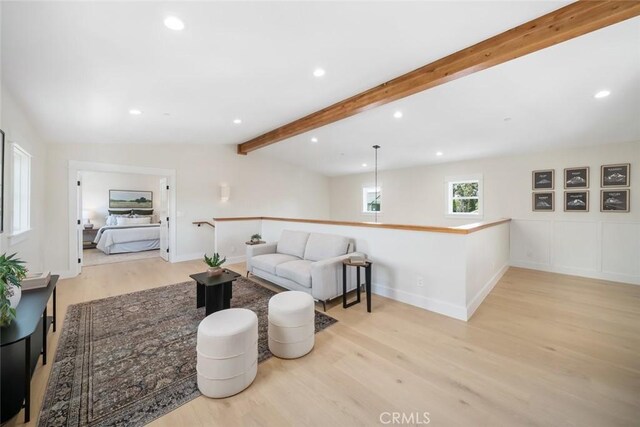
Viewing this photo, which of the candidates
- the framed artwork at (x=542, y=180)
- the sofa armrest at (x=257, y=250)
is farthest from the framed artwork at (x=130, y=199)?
the framed artwork at (x=542, y=180)

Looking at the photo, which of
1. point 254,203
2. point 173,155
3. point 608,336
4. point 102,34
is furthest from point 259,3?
point 254,203

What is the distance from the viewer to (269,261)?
151 inches

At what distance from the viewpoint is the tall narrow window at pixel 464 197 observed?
5.74m

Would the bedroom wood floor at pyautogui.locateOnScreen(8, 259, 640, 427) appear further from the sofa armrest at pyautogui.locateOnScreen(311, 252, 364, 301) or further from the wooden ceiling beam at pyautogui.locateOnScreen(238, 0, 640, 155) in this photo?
the wooden ceiling beam at pyautogui.locateOnScreen(238, 0, 640, 155)

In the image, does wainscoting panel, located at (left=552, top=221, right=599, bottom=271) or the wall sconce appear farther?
the wall sconce

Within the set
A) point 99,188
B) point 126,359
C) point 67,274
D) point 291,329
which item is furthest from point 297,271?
point 99,188

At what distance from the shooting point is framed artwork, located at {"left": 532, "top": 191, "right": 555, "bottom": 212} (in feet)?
15.7

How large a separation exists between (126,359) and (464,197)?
6.52 metres

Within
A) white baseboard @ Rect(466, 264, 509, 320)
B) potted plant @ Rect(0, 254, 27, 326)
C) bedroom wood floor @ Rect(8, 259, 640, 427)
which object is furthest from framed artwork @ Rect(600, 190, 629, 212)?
potted plant @ Rect(0, 254, 27, 326)

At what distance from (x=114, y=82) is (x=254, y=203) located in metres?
4.49

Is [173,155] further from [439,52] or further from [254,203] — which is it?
[439,52]

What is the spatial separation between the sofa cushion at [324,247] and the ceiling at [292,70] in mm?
2012

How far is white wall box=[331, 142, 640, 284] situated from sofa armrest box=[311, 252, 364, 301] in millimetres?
4117

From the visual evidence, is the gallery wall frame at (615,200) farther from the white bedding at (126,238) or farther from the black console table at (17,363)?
the white bedding at (126,238)
